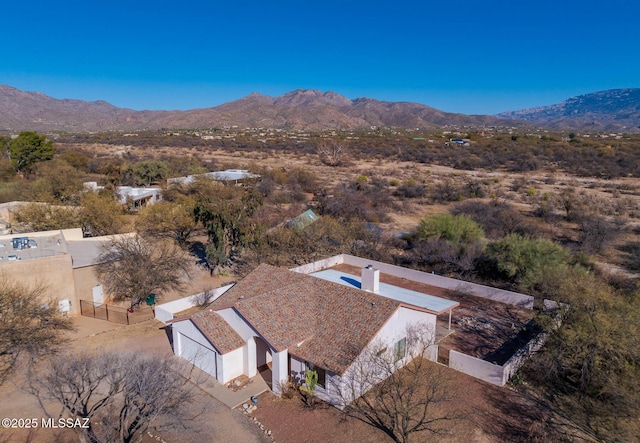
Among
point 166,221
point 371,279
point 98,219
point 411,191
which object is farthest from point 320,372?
point 411,191

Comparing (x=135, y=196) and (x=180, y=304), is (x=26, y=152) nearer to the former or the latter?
(x=135, y=196)

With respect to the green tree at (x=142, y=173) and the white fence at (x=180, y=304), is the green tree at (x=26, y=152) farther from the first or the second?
the white fence at (x=180, y=304)

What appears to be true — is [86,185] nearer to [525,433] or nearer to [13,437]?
[13,437]

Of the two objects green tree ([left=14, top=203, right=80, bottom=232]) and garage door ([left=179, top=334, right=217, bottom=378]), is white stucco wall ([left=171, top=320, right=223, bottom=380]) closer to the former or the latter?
garage door ([left=179, top=334, right=217, bottom=378])

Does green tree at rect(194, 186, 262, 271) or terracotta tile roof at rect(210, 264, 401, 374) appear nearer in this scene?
terracotta tile roof at rect(210, 264, 401, 374)

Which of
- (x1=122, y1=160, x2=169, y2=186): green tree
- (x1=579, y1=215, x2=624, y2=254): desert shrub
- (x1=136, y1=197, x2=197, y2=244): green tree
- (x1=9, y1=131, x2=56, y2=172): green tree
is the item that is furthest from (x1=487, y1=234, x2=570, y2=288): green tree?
(x1=9, y1=131, x2=56, y2=172): green tree
